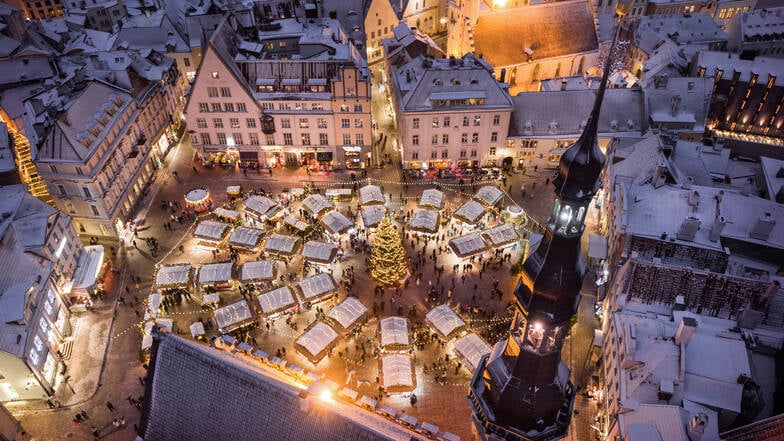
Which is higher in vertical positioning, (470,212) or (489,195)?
(489,195)

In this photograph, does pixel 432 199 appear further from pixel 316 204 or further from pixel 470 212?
pixel 316 204

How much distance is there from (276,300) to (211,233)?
15.2 metres

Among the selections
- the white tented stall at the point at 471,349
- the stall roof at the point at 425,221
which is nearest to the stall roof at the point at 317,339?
the white tented stall at the point at 471,349

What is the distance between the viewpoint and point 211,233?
6762cm

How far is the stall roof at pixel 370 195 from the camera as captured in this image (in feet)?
240

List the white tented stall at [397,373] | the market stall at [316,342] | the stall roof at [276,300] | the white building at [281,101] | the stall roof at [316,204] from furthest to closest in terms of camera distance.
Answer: the white building at [281,101], the stall roof at [316,204], the stall roof at [276,300], the market stall at [316,342], the white tented stall at [397,373]

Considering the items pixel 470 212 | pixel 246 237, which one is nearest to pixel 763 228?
pixel 470 212

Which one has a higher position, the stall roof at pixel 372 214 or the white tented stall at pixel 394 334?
the stall roof at pixel 372 214

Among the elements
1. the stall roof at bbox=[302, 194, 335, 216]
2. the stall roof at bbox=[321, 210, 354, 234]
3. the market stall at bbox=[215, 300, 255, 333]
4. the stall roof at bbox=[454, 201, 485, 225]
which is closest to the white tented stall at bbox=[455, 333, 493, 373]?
the stall roof at bbox=[454, 201, 485, 225]

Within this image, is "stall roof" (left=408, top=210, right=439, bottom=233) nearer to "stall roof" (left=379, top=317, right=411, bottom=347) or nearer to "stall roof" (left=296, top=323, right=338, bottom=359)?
"stall roof" (left=379, top=317, right=411, bottom=347)

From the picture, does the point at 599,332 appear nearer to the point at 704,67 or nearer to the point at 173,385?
the point at 173,385

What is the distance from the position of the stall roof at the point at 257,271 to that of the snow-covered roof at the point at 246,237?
3.49 meters

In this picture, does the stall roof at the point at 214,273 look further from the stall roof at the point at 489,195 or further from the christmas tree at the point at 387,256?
the stall roof at the point at 489,195

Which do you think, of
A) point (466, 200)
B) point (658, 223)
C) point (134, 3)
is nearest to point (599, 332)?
point (658, 223)
